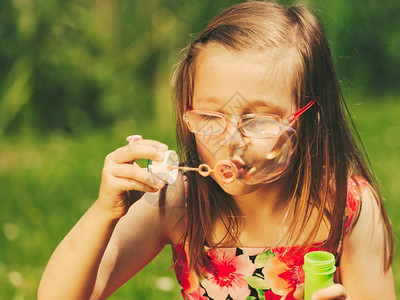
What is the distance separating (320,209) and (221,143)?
34cm

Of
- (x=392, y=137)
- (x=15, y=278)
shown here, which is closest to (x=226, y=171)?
(x=15, y=278)

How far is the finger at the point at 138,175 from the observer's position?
4.51ft

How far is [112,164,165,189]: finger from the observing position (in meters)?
1.38

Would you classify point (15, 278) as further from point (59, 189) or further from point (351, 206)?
point (351, 206)

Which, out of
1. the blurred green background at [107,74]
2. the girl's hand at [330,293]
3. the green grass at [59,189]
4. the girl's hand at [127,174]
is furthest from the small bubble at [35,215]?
the girl's hand at [330,293]

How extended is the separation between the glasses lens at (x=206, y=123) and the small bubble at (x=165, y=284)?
0.96m

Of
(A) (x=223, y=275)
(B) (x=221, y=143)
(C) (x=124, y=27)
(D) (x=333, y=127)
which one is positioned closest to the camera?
(B) (x=221, y=143)

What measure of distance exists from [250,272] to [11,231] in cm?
138

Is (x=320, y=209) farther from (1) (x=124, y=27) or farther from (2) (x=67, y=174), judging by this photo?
(1) (x=124, y=27)

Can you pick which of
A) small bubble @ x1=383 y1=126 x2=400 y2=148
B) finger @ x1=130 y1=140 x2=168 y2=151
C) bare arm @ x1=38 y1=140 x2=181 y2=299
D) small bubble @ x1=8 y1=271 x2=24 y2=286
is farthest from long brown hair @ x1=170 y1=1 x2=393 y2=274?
small bubble @ x1=383 y1=126 x2=400 y2=148

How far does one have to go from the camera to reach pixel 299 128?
1.57m

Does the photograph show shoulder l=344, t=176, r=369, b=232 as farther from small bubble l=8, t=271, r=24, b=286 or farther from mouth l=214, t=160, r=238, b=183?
small bubble l=8, t=271, r=24, b=286

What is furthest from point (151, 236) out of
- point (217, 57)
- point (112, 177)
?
point (217, 57)

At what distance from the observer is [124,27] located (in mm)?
4273
